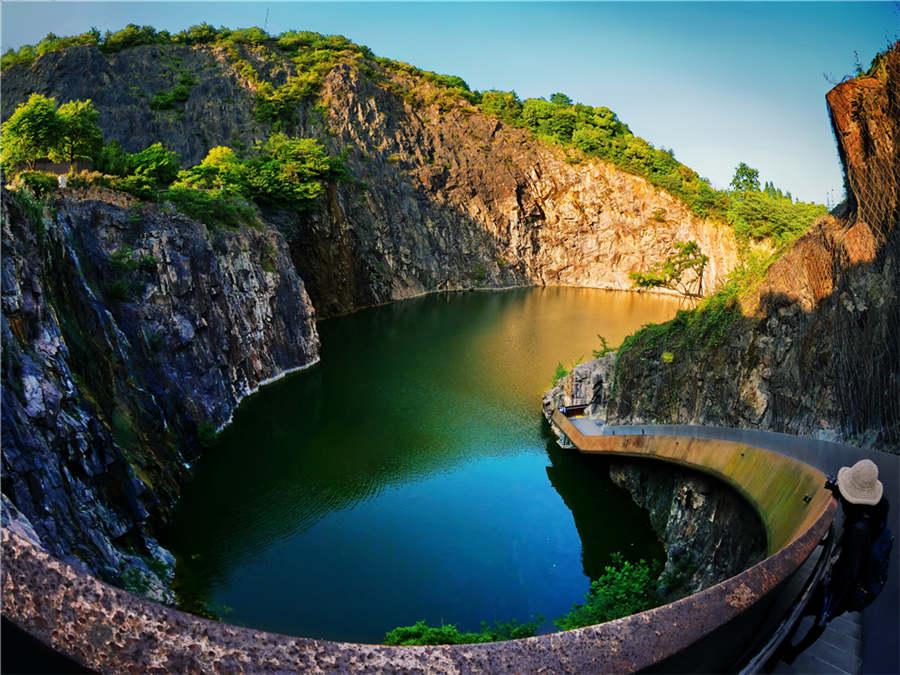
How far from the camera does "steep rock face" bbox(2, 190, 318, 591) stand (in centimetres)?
999

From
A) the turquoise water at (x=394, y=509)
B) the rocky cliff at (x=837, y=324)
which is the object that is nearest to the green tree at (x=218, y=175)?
the turquoise water at (x=394, y=509)

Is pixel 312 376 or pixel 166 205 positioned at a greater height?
pixel 166 205

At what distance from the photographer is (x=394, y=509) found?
1800 centimetres

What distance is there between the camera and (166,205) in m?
25.4

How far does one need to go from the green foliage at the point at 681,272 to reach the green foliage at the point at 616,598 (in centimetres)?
3982

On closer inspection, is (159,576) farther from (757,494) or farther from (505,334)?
(505,334)

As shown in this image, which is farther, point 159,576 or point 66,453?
point 159,576

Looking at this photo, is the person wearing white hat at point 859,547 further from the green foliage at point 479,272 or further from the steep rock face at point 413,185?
the green foliage at point 479,272

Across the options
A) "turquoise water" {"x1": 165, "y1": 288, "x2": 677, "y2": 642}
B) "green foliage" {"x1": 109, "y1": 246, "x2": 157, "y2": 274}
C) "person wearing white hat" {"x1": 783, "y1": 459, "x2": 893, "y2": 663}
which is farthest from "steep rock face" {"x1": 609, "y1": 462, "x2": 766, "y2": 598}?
"green foliage" {"x1": 109, "y1": 246, "x2": 157, "y2": 274}

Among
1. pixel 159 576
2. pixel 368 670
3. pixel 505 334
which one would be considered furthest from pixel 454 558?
pixel 505 334

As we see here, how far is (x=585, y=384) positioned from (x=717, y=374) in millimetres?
7987

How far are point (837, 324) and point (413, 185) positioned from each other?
49899 mm

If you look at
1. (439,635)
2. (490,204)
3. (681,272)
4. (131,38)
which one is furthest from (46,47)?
(439,635)

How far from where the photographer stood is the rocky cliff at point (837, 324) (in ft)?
32.1
